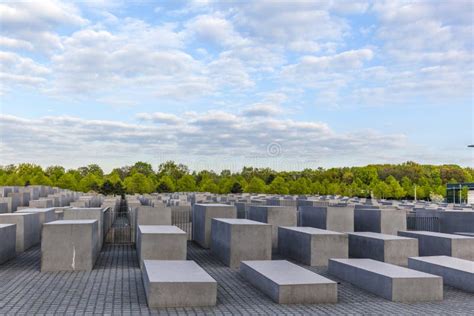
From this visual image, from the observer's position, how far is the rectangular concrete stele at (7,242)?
13461 millimetres

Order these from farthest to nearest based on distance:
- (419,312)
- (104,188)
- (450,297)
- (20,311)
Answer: (104,188), (450,297), (419,312), (20,311)

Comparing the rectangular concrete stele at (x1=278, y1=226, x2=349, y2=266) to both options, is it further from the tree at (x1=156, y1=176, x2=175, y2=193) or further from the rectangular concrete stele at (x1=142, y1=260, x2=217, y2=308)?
the tree at (x1=156, y1=176, x2=175, y2=193)

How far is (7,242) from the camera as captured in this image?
14.0 metres

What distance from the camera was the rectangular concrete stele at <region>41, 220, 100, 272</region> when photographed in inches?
Answer: 499

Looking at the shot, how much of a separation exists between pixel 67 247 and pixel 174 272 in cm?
423

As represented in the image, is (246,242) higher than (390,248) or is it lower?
higher

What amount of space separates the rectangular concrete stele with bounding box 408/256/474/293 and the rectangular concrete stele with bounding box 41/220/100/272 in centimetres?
823

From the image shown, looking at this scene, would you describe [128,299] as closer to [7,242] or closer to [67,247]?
[67,247]

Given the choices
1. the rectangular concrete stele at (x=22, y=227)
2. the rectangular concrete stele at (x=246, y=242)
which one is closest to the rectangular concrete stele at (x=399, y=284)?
the rectangular concrete stele at (x=246, y=242)

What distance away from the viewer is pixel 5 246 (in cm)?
1384

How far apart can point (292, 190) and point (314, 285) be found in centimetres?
7290

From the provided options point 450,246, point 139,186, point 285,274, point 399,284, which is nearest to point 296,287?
point 285,274

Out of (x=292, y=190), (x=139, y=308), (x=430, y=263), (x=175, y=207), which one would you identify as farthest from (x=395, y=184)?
(x=139, y=308)

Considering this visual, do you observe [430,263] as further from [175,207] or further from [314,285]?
[175,207]
